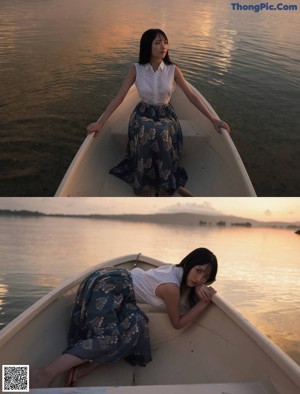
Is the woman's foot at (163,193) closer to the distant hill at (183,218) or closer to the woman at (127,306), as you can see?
the distant hill at (183,218)

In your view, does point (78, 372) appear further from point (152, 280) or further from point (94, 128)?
point (94, 128)

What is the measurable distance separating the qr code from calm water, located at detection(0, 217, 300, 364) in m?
1.37

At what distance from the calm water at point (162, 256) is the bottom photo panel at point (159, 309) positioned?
12 millimetres

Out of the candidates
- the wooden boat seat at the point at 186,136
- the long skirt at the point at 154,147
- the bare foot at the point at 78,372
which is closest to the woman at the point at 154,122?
the long skirt at the point at 154,147

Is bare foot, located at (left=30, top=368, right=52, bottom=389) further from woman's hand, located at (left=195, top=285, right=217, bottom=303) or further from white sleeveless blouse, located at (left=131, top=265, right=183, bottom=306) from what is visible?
woman's hand, located at (left=195, top=285, right=217, bottom=303)

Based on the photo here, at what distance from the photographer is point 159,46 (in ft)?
7.70

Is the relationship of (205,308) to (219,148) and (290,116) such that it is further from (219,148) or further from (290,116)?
(290,116)

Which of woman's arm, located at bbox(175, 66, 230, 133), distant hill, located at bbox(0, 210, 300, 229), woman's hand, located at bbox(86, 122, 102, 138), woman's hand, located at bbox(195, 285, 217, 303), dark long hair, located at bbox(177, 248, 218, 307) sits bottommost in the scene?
distant hill, located at bbox(0, 210, 300, 229)

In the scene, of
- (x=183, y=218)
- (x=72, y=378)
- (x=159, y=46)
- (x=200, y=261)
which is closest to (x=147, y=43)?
(x=159, y=46)

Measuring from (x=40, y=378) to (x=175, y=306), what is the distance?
1.68 ft

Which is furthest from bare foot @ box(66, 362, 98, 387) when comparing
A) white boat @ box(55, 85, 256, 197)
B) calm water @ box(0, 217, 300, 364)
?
calm water @ box(0, 217, 300, 364)

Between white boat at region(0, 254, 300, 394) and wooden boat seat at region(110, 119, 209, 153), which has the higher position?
wooden boat seat at region(110, 119, 209, 153)

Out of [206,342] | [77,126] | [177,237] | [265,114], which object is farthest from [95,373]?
[265,114]

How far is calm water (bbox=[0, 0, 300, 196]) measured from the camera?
3617 millimetres
